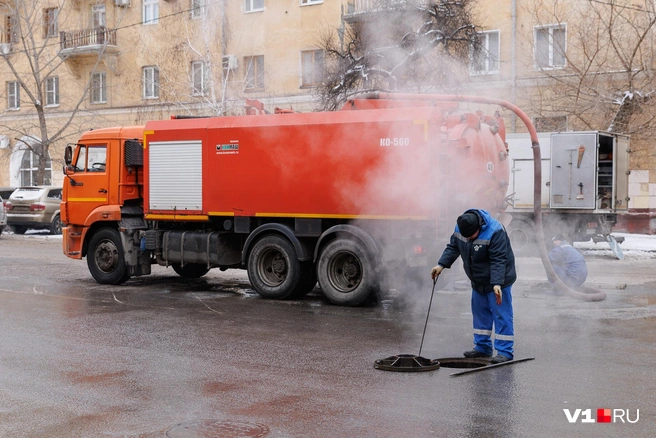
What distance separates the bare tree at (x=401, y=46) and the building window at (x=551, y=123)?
5248mm

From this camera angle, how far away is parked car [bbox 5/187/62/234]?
2831cm

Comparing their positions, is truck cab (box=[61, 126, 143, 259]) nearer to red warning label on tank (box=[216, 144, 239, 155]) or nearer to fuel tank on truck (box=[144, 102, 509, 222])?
fuel tank on truck (box=[144, 102, 509, 222])

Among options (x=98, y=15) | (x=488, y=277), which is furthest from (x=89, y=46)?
(x=488, y=277)

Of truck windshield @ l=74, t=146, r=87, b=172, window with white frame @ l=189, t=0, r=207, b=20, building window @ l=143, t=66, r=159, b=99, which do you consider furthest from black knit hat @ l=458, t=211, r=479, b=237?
building window @ l=143, t=66, r=159, b=99

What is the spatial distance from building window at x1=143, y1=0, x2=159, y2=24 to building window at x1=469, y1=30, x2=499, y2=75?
953cm

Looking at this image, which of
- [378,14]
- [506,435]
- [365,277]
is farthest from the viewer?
[378,14]

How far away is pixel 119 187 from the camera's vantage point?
1452 centimetres

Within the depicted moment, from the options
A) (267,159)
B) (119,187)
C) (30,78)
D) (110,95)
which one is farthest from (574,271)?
(30,78)

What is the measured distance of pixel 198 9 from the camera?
1758cm

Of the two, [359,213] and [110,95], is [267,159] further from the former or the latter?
[110,95]

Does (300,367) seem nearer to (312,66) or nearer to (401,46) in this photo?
(401,46)

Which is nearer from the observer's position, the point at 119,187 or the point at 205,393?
the point at 205,393

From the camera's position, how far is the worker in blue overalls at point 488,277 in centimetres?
817

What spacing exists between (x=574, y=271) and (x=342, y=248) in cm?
349
